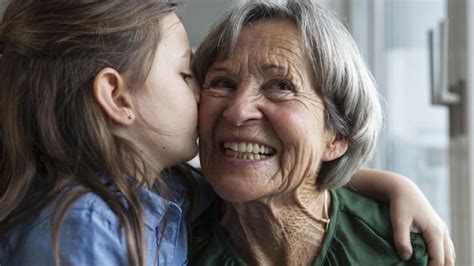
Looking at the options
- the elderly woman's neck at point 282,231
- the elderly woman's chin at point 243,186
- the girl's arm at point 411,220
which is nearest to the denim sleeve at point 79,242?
the elderly woman's chin at point 243,186

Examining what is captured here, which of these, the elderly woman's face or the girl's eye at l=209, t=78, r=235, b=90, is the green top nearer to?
the elderly woman's face

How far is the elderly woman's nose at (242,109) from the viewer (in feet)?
5.13

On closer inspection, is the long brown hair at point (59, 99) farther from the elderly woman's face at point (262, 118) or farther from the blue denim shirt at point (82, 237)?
the elderly woman's face at point (262, 118)

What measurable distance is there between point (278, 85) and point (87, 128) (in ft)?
1.49

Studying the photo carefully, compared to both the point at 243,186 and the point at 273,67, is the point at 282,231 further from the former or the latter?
the point at 273,67

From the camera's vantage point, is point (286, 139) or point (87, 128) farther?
point (286, 139)

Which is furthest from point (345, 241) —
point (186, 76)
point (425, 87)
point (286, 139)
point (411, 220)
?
point (425, 87)

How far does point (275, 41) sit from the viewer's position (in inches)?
64.4

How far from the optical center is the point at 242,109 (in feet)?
5.15

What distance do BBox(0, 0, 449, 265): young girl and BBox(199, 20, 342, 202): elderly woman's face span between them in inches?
5.4

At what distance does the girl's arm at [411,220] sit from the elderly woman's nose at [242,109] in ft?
1.39

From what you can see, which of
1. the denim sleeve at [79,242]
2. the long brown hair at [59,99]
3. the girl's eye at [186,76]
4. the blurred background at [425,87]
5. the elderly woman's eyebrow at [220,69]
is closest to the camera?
the denim sleeve at [79,242]

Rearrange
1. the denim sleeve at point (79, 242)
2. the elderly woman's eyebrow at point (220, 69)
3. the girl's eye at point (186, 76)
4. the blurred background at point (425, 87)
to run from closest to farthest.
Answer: the denim sleeve at point (79, 242)
the girl's eye at point (186, 76)
the elderly woman's eyebrow at point (220, 69)
the blurred background at point (425, 87)

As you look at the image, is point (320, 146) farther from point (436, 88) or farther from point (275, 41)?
point (436, 88)
